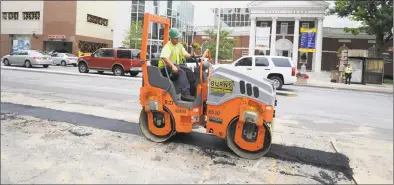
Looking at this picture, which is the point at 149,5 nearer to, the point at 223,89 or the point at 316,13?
the point at 316,13

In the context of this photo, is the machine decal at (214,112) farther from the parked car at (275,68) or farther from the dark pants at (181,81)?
the parked car at (275,68)

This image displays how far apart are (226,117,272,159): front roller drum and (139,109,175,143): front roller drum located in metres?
1.06

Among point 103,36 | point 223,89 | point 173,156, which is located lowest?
point 173,156

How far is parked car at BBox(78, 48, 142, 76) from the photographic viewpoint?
20672 millimetres

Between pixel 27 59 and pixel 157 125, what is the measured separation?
73.1ft

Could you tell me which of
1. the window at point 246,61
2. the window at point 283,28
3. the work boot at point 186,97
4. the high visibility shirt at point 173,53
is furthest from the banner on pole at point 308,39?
the work boot at point 186,97

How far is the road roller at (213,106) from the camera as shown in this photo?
4.84 meters

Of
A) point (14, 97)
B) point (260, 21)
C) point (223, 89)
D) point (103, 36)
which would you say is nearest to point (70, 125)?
point (223, 89)

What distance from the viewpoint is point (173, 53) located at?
565 cm

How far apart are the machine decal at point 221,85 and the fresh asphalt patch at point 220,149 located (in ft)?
3.31

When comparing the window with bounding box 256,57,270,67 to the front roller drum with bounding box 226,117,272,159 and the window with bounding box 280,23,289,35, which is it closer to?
the front roller drum with bounding box 226,117,272,159

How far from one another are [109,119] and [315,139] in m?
4.35

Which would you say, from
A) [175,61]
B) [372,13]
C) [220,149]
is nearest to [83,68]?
[175,61]

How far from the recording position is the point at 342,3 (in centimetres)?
3472
